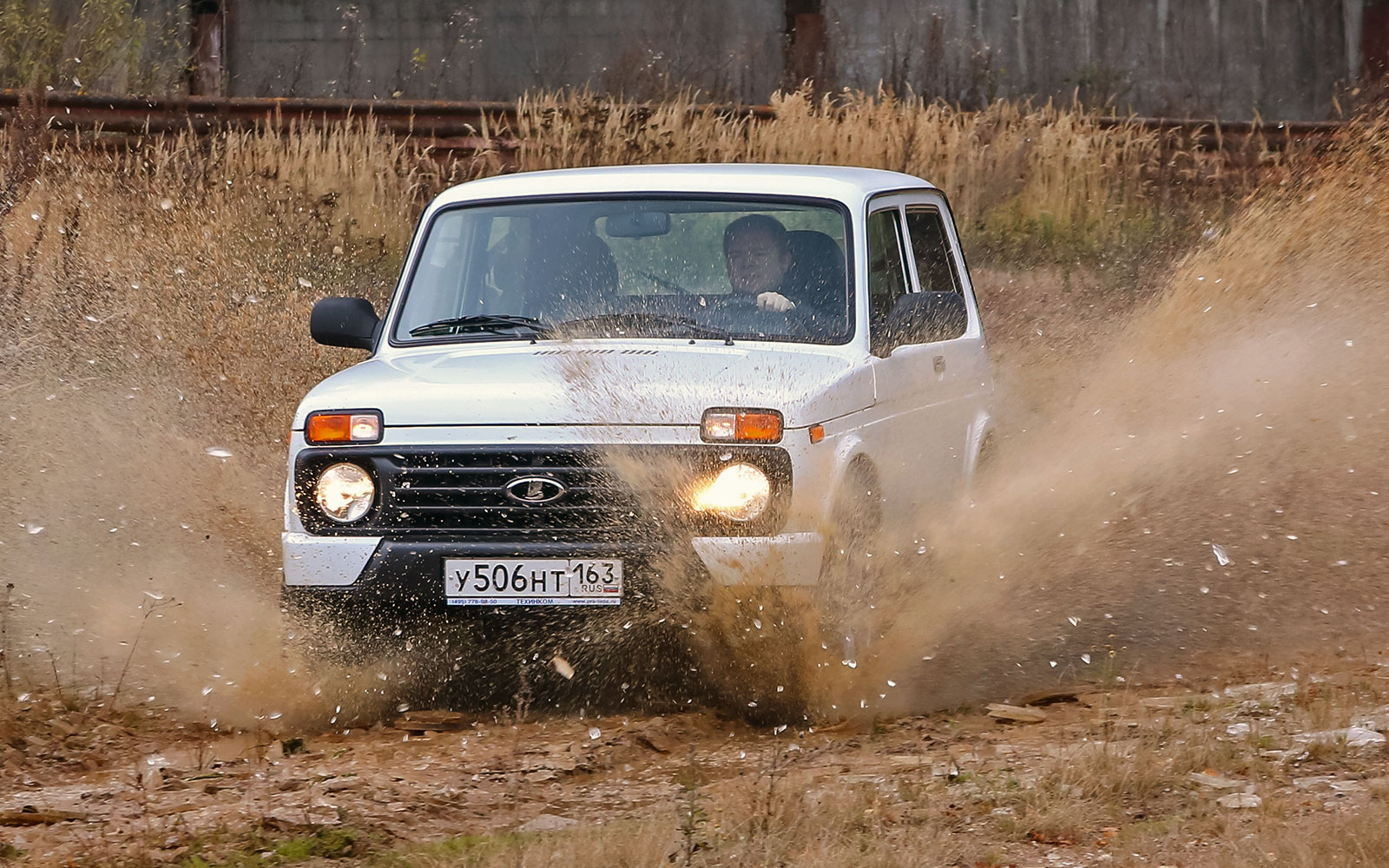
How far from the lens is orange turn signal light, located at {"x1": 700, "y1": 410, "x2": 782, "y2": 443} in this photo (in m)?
5.28

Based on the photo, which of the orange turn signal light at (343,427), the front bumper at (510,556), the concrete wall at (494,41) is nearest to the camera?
the front bumper at (510,556)

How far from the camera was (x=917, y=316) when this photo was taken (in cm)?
616

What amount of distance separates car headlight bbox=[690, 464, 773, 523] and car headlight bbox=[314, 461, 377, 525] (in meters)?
1.10

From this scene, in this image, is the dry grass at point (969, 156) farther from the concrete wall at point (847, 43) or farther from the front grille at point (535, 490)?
the front grille at point (535, 490)

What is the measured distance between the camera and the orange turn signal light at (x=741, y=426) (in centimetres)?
528

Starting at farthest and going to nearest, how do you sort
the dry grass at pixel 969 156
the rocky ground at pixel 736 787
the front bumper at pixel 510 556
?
the dry grass at pixel 969 156 < the front bumper at pixel 510 556 < the rocky ground at pixel 736 787

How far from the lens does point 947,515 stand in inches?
267

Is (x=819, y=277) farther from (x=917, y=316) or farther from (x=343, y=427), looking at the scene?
(x=343, y=427)

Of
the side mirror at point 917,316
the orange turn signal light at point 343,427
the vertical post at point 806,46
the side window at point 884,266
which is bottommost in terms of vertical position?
the orange turn signal light at point 343,427

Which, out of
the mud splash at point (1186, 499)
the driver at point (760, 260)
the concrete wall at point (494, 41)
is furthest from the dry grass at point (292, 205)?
the concrete wall at point (494, 41)

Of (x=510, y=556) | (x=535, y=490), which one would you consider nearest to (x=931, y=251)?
(x=535, y=490)

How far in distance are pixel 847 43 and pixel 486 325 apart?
1622 cm

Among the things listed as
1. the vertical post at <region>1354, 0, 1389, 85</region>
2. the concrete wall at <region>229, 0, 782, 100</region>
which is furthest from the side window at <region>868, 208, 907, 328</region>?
the vertical post at <region>1354, 0, 1389, 85</region>

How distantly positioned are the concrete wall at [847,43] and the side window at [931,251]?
43.3ft
